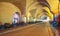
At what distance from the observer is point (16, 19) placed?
15.8m

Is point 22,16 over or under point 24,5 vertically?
under

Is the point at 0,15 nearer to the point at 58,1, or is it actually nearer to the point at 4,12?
the point at 4,12

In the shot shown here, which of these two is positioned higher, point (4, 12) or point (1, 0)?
point (1, 0)

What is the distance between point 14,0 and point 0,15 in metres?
2.04

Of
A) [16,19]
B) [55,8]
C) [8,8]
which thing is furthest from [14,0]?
[55,8]

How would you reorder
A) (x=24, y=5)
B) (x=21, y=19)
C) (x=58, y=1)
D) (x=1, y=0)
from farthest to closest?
(x=21, y=19) < (x=24, y=5) < (x=1, y=0) < (x=58, y=1)

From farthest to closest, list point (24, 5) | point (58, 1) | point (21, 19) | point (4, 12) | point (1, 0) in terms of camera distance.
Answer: point (21, 19) → point (24, 5) → point (4, 12) → point (1, 0) → point (58, 1)

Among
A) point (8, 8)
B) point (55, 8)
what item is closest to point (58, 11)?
point (55, 8)

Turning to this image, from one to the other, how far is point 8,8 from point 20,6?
1319mm

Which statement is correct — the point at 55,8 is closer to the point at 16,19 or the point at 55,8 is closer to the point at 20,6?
the point at 20,6

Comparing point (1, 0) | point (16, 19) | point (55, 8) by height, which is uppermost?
point (1, 0)

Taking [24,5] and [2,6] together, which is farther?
[24,5]

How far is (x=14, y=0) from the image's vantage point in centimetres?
1316

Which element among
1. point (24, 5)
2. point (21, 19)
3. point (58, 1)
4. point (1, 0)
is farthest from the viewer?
point (21, 19)
